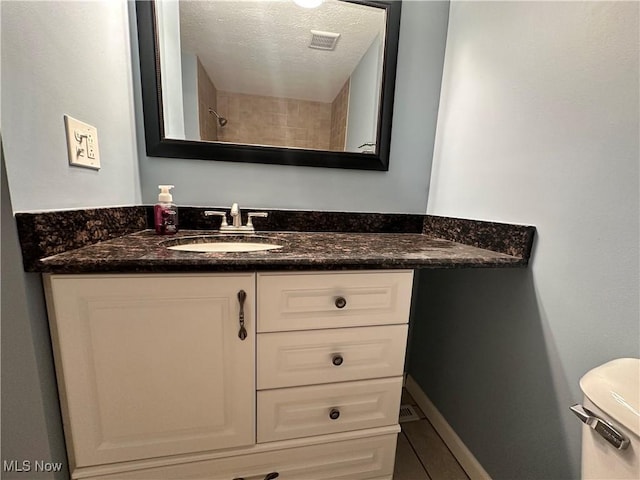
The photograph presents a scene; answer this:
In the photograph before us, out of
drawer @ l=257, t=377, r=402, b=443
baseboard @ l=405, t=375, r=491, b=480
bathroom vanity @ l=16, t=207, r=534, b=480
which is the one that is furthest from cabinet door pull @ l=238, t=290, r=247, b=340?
baseboard @ l=405, t=375, r=491, b=480

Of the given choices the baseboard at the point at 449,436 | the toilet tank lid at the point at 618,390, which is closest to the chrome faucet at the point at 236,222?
the toilet tank lid at the point at 618,390

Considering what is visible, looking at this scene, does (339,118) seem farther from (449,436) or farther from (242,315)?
(449,436)

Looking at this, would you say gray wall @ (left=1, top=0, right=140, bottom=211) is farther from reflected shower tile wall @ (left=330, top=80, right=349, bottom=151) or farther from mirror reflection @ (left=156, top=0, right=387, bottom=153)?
reflected shower tile wall @ (left=330, top=80, right=349, bottom=151)

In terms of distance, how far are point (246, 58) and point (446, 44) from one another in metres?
0.83

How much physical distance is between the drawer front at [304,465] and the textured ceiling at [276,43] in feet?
3.96

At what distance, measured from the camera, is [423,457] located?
3.32ft

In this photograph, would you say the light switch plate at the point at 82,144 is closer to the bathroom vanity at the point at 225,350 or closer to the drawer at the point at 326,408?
the bathroom vanity at the point at 225,350

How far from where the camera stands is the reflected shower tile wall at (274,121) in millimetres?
1025

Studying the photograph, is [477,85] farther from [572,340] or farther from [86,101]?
[86,101]

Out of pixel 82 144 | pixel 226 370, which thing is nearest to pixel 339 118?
pixel 82 144

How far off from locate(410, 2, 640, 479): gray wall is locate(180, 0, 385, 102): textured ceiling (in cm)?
43

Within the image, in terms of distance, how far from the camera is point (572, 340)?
2.12 ft

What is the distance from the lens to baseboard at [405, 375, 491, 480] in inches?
36.3

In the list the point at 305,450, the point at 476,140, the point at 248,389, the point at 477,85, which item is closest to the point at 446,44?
the point at 477,85
